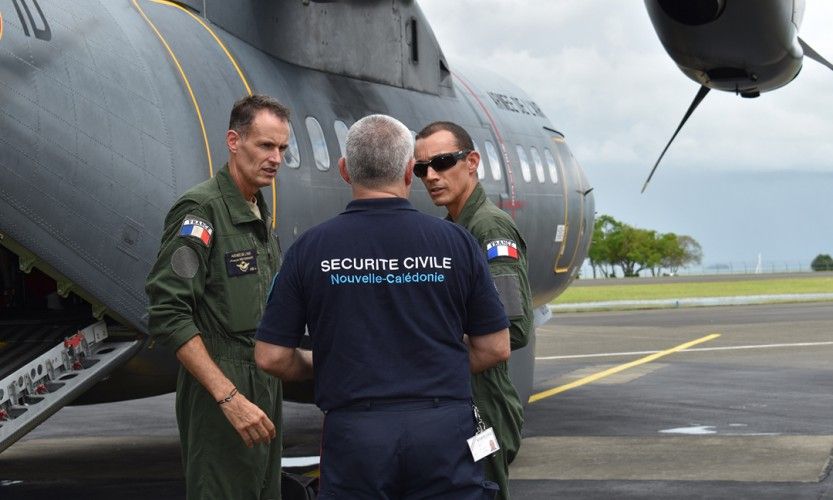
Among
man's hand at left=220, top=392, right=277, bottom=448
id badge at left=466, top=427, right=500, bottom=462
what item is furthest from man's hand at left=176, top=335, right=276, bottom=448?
id badge at left=466, top=427, right=500, bottom=462

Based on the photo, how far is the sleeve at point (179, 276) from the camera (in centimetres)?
563

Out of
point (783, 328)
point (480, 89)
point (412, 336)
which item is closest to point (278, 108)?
point (412, 336)

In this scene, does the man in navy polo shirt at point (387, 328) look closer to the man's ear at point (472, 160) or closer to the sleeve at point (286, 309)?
the sleeve at point (286, 309)

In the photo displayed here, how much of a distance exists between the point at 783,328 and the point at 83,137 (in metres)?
22.1

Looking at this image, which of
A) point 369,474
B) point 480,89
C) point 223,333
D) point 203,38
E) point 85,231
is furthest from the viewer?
point 480,89

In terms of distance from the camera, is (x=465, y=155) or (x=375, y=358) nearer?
(x=375, y=358)

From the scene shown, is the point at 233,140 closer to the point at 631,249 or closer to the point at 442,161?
the point at 442,161

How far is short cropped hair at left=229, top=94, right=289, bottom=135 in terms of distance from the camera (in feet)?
19.6

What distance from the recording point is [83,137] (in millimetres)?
7602

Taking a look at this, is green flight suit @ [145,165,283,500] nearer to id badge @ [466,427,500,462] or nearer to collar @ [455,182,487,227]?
collar @ [455,182,487,227]

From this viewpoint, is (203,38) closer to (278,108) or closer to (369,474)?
(278,108)

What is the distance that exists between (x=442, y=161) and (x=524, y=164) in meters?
8.89

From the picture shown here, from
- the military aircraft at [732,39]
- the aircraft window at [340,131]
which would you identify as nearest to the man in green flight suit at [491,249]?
the aircraft window at [340,131]

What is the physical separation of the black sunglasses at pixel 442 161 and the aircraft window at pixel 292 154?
12.1ft
